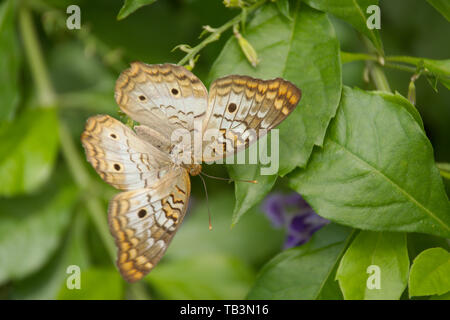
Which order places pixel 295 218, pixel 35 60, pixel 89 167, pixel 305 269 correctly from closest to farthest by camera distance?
pixel 305 269, pixel 295 218, pixel 35 60, pixel 89 167

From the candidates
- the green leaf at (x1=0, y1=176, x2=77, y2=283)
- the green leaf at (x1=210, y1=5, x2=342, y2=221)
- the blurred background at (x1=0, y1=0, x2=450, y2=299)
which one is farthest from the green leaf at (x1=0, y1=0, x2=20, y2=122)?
the green leaf at (x1=210, y1=5, x2=342, y2=221)

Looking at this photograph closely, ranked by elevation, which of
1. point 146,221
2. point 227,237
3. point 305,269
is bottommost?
point 227,237

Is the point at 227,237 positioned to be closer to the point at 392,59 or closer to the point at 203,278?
the point at 203,278

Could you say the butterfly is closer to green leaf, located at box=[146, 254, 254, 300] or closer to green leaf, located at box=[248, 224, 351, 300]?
green leaf, located at box=[248, 224, 351, 300]

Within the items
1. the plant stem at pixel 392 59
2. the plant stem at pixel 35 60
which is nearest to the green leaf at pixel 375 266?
the plant stem at pixel 392 59

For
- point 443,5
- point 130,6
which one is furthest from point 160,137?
point 443,5

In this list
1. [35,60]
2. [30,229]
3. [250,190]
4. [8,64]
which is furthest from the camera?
[35,60]

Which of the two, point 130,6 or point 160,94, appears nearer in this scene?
point 130,6
